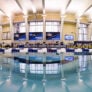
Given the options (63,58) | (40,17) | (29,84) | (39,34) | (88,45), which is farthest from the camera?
(40,17)

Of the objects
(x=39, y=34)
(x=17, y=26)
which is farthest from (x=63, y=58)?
(x=17, y=26)

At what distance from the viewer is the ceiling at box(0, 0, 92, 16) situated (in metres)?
22.8

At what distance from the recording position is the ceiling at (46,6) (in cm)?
2278

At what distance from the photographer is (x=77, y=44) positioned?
2327cm

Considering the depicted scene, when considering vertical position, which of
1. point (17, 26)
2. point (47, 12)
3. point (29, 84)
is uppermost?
point (47, 12)

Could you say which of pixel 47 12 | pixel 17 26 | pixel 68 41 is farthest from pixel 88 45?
pixel 17 26

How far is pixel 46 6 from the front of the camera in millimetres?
26297

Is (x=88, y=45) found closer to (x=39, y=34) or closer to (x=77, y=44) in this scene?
(x=77, y=44)

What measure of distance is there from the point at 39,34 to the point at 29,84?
74.2ft

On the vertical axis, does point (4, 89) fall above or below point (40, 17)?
below

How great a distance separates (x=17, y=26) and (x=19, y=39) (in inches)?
178

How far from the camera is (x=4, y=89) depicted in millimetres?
4281

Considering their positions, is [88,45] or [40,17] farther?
[40,17]

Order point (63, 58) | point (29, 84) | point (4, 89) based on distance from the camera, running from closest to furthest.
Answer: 1. point (4, 89)
2. point (29, 84)
3. point (63, 58)
